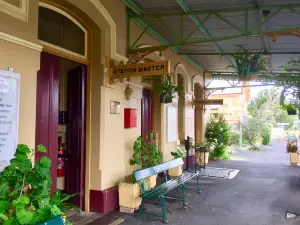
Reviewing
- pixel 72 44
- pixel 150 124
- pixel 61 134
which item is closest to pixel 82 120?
pixel 61 134

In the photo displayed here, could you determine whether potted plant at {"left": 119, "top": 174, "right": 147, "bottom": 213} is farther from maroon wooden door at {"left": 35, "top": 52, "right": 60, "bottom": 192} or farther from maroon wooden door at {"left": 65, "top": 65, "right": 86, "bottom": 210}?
maroon wooden door at {"left": 35, "top": 52, "right": 60, "bottom": 192}

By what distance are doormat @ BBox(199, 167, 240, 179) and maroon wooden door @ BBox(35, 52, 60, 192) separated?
4919 mm

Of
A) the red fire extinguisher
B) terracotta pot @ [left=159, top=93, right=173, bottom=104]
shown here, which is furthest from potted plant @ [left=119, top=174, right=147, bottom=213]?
terracotta pot @ [left=159, top=93, right=173, bottom=104]

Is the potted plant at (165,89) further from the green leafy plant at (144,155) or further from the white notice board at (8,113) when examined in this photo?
the white notice board at (8,113)

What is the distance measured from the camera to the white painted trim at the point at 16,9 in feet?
9.54

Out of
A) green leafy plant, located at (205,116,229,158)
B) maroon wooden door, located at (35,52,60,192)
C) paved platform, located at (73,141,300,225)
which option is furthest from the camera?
green leafy plant, located at (205,116,229,158)

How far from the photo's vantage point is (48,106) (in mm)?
3928

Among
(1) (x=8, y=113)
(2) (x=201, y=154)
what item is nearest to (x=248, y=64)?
(2) (x=201, y=154)

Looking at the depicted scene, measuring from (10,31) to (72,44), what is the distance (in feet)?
4.90

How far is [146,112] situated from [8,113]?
13.9 feet

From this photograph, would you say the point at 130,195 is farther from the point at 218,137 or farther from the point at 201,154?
the point at 218,137

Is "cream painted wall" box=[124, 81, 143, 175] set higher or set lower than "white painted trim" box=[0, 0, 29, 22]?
lower

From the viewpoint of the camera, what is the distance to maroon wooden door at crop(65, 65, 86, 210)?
4562mm

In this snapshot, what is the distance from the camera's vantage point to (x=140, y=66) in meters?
4.07
